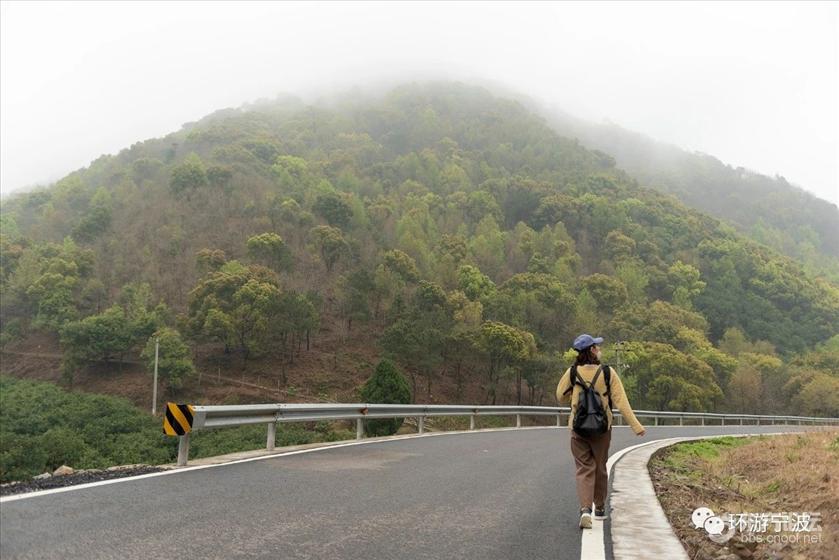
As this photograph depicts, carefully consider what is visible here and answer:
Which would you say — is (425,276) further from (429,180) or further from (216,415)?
(216,415)

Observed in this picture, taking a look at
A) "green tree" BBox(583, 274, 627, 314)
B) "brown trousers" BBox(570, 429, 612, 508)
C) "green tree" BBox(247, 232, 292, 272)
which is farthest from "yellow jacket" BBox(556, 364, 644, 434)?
"green tree" BBox(583, 274, 627, 314)

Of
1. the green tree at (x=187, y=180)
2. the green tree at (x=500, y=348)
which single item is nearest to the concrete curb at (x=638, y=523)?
the green tree at (x=500, y=348)

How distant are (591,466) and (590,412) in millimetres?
506

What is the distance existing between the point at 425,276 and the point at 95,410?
148ft

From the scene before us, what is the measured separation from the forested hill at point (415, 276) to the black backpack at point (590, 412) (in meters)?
46.3

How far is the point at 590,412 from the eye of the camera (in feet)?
17.6

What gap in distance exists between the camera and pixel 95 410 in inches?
1565

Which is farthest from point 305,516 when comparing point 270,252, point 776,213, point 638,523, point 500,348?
point 776,213

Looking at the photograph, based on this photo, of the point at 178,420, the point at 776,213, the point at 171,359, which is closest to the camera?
the point at 178,420

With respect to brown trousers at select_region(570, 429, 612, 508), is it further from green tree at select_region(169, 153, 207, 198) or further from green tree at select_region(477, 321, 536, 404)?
green tree at select_region(169, 153, 207, 198)

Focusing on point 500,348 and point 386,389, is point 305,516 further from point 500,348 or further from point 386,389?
point 500,348

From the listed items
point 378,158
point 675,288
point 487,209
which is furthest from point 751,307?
point 378,158

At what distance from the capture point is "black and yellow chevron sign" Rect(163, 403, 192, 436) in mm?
7750

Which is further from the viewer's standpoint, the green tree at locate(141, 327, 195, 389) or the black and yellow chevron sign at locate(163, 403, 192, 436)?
the green tree at locate(141, 327, 195, 389)
